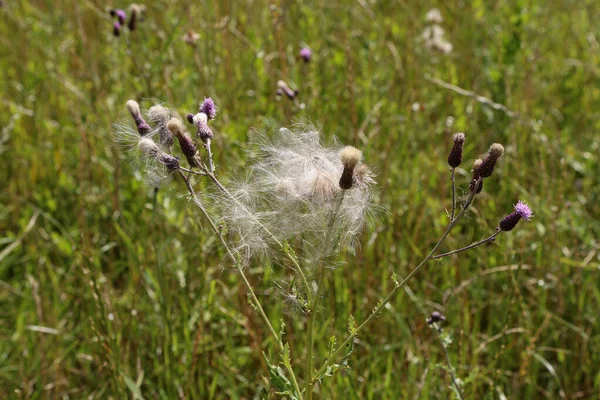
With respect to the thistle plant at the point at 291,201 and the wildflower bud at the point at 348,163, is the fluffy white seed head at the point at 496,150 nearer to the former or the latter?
the thistle plant at the point at 291,201

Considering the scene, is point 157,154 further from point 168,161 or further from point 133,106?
point 133,106

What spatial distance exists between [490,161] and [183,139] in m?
0.70

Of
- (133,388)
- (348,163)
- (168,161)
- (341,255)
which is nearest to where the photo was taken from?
(348,163)

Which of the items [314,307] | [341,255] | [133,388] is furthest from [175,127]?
[341,255]

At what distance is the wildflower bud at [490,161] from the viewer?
1.39m

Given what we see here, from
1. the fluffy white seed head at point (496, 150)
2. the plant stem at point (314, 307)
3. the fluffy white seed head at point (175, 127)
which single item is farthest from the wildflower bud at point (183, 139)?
the fluffy white seed head at point (496, 150)

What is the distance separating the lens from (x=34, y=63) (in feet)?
14.2

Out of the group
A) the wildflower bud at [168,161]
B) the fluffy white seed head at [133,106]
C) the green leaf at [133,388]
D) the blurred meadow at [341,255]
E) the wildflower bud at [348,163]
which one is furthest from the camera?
the blurred meadow at [341,255]

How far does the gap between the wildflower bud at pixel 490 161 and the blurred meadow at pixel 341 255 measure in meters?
0.41

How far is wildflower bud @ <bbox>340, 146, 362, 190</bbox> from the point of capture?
1372 millimetres

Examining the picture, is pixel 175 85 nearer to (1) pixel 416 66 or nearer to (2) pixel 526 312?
(1) pixel 416 66

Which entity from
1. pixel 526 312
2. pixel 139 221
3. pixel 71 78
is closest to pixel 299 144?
pixel 526 312

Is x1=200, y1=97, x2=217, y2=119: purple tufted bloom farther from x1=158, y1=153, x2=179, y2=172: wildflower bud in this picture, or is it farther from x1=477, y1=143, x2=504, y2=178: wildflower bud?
x1=477, y1=143, x2=504, y2=178: wildflower bud

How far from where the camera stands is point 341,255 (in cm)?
265
